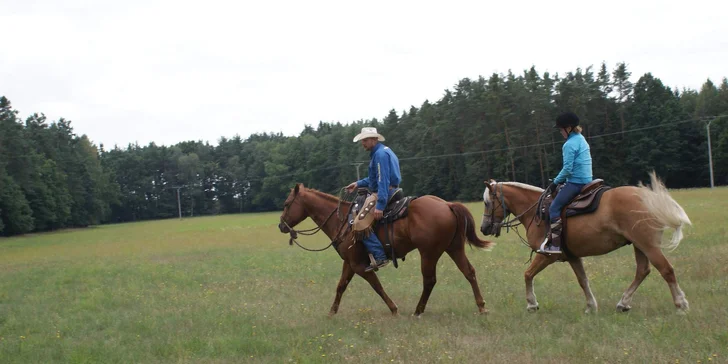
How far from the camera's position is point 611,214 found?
8570 millimetres

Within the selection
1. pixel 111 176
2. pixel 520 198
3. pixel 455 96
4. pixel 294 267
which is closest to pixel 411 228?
pixel 520 198

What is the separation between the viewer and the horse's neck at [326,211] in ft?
34.5

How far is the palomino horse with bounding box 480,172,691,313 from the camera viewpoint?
812 centimetres

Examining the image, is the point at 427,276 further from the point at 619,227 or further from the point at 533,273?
the point at 619,227

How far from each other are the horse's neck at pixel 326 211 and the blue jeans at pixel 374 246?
88 cm

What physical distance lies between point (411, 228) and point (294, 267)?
31.3ft

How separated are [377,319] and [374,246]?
3.98ft

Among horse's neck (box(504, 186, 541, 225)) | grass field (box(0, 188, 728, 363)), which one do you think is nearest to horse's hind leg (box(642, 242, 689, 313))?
grass field (box(0, 188, 728, 363))

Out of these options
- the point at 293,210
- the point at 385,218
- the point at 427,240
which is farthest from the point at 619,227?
the point at 293,210

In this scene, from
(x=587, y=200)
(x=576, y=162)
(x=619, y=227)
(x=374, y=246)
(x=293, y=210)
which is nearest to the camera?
(x=619, y=227)

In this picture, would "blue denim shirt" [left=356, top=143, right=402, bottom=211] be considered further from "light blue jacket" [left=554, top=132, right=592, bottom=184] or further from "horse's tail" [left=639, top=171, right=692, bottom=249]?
"horse's tail" [left=639, top=171, right=692, bottom=249]

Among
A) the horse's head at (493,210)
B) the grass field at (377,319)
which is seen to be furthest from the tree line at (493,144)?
the horse's head at (493,210)

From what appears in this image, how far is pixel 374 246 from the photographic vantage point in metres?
A: 9.66

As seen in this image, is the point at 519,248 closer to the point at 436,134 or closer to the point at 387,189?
the point at 387,189
